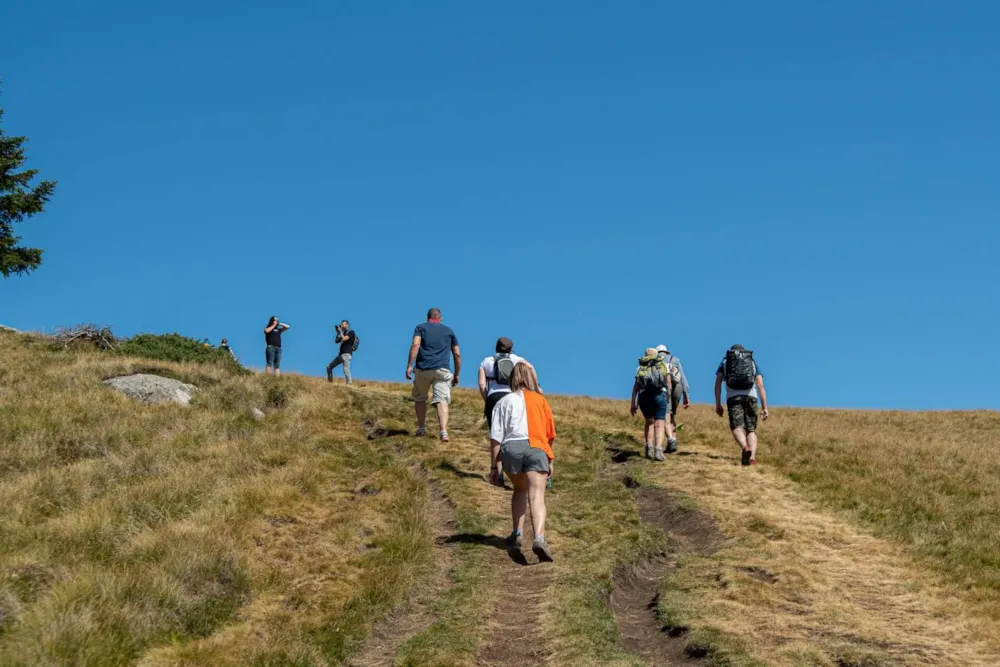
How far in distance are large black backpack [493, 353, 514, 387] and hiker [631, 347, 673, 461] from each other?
4.16m

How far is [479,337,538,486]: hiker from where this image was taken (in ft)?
48.0

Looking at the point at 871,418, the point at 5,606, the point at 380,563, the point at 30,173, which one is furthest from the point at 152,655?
the point at 30,173

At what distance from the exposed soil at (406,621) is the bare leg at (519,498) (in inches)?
37.0

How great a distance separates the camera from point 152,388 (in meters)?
21.0

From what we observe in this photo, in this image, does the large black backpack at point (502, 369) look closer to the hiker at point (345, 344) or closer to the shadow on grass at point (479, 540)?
the shadow on grass at point (479, 540)

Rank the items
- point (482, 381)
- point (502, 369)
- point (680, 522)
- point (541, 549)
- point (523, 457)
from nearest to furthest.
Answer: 1. point (523, 457)
2. point (541, 549)
3. point (680, 522)
4. point (502, 369)
5. point (482, 381)

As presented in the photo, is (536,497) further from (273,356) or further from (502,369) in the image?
(273,356)

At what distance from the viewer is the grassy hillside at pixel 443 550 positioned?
9047 millimetres

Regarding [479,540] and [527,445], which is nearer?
[527,445]

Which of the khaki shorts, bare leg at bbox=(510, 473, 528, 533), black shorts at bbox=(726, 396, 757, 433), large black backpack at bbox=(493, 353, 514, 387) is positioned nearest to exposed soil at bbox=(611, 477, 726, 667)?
bare leg at bbox=(510, 473, 528, 533)

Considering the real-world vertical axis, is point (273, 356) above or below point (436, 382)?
above

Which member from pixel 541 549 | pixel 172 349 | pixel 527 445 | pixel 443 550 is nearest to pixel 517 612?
pixel 541 549

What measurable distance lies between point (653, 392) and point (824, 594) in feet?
25.0

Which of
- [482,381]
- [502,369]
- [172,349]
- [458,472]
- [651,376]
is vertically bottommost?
[458,472]
